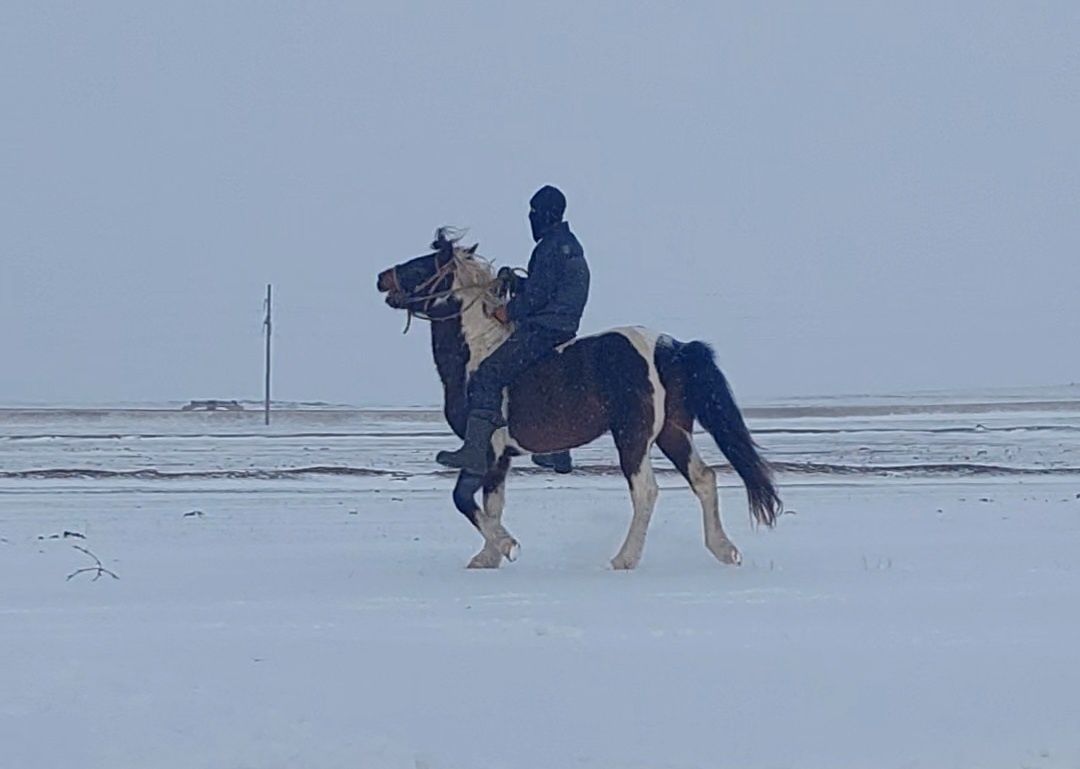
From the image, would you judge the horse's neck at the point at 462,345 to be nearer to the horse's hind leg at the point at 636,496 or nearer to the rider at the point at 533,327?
the rider at the point at 533,327

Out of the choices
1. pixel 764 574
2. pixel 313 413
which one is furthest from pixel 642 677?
pixel 313 413

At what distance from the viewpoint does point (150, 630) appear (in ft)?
21.7

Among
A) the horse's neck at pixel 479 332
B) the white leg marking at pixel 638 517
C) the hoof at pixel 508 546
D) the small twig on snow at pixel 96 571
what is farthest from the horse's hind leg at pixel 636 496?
the small twig on snow at pixel 96 571

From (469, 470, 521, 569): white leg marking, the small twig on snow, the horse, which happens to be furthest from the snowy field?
the horse

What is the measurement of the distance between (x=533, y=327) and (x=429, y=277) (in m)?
0.85

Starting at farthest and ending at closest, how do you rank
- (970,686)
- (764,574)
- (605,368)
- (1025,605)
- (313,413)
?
(313,413)
(605,368)
(764,574)
(1025,605)
(970,686)

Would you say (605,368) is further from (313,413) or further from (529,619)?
(313,413)

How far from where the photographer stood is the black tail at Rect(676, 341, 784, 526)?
913 cm

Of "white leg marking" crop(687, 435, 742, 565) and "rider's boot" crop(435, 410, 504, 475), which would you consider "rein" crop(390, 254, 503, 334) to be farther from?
"white leg marking" crop(687, 435, 742, 565)

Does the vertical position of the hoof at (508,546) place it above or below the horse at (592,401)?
below

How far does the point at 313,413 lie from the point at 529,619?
44581 millimetres

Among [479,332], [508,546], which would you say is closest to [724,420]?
[508,546]

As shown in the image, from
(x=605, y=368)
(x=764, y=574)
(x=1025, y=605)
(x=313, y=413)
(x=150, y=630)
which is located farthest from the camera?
(x=313, y=413)

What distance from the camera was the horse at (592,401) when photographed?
9.12 m
